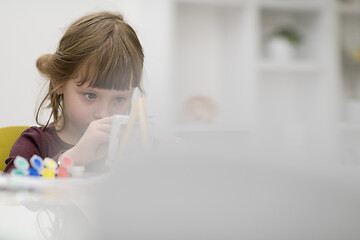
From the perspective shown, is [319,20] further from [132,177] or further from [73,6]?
[132,177]

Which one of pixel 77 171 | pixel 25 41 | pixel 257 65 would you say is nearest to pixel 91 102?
pixel 77 171

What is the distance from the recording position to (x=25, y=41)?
0.72 m

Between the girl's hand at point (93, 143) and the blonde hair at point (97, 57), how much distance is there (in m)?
Result: 0.06

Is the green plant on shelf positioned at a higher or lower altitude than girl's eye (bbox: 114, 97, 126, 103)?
higher

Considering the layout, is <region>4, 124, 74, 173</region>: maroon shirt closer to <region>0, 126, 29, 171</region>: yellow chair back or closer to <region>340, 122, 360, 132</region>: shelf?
<region>0, 126, 29, 171</region>: yellow chair back

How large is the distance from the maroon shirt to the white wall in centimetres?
7

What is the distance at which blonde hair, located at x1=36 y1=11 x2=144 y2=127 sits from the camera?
576mm

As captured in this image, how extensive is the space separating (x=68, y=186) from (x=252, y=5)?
69.2 inches

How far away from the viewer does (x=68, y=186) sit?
15.1 inches

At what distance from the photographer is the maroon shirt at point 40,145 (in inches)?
24.5

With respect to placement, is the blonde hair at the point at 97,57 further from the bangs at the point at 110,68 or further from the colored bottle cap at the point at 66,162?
the colored bottle cap at the point at 66,162

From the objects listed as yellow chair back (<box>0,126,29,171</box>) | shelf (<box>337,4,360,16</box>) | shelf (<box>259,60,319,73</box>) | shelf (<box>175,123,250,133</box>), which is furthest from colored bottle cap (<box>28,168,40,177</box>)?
shelf (<box>337,4,360,16</box>)

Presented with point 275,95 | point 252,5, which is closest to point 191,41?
point 252,5

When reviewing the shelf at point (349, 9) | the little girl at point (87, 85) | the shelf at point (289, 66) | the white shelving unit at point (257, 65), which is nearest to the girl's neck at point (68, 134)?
the little girl at point (87, 85)
